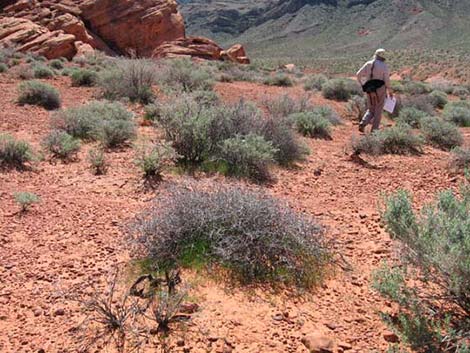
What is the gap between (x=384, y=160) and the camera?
22.7 ft

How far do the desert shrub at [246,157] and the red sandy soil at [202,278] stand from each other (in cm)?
38

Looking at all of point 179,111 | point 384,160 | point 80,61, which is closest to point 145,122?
point 179,111

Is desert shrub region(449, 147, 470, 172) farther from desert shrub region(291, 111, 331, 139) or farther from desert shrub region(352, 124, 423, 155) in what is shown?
desert shrub region(291, 111, 331, 139)

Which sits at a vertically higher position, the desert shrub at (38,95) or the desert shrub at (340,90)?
the desert shrub at (38,95)

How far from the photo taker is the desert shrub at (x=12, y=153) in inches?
226

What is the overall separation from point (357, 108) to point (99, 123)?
691cm

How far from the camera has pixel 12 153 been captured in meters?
5.75

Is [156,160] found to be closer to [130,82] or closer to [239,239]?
[239,239]

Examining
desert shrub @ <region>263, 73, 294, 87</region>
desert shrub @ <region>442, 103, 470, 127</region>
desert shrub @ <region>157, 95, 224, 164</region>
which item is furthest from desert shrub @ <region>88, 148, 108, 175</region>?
desert shrub @ <region>263, 73, 294, 87</region>

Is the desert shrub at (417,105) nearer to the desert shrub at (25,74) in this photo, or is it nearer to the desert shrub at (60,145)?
the desert shrub at (60,145)

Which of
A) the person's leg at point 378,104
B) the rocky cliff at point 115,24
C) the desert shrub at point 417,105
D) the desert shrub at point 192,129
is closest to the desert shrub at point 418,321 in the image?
the desert shrub at point 192,129

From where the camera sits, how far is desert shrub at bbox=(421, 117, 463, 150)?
27.1 feet

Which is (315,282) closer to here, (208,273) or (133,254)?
(208,273)

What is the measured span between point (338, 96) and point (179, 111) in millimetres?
8903
